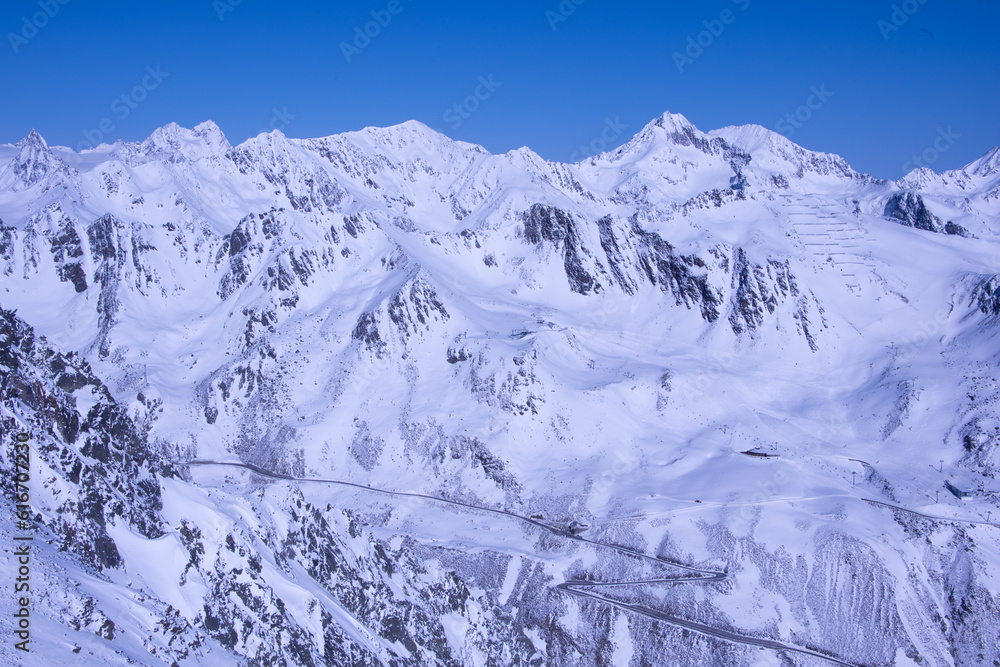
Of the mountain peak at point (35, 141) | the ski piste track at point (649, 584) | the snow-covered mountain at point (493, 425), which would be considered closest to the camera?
the snow-covered mountain at point (493, 425)

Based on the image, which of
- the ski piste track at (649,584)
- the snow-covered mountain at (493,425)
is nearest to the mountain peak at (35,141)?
the snow-covered mountain at (493,425)

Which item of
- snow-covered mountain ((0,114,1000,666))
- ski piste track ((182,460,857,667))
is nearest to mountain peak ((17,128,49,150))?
snow-covered mountain ((0,114,1000,666))

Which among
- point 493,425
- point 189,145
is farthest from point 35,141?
point 493,425

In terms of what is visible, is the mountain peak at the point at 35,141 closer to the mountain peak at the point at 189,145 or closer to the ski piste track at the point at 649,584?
the mountain peak at the point at 189,145

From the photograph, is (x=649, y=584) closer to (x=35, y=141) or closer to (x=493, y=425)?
(x=493, y=425)

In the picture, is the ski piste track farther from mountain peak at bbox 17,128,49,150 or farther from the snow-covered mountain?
mountain peak at bbox 17,128,49,150

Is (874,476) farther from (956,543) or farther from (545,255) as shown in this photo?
(545,255)

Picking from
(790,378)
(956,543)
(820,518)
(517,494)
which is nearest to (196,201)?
(517,494)

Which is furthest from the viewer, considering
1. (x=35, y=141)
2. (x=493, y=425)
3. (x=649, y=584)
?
(x=35, y=141)
